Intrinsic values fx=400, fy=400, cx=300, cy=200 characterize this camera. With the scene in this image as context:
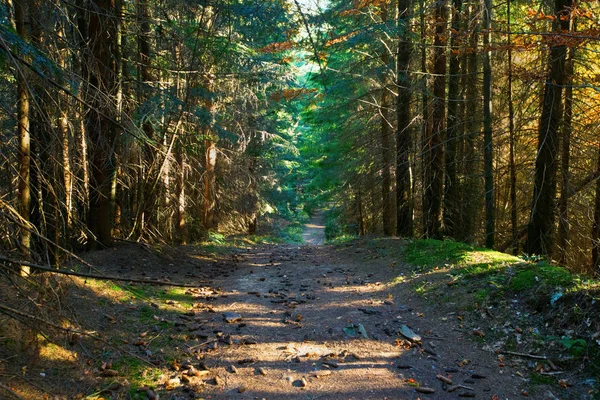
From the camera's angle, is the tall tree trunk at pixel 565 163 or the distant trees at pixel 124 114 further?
the tall tree trunk at pixel 565 163

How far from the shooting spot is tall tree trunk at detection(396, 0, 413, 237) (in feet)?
38.9

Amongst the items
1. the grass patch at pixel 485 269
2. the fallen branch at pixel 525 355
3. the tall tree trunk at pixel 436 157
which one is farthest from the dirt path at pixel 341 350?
the tall tree trunk at pixel 436 157

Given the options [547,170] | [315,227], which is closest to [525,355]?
[547,170]

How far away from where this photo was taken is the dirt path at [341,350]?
13.4 feet

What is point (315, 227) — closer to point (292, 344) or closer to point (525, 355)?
point (292, 344)

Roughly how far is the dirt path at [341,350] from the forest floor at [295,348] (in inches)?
0.7

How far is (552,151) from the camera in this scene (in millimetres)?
8508

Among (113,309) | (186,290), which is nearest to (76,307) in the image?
(113,309)

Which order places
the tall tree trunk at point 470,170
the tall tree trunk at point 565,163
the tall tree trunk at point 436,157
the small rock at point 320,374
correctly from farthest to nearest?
the tall tree trunk at point 470,170, the tall tree trunk at point 436,157, the tall tree trunk at point 565,163, the small rock at point 320,374

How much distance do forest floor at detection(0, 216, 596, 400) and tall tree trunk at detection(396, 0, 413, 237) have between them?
5164 mm

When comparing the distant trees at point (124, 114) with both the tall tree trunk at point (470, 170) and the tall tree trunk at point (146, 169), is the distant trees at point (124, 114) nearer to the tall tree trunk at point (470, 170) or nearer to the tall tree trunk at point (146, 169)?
the tall tree trunk at point (146, 169)

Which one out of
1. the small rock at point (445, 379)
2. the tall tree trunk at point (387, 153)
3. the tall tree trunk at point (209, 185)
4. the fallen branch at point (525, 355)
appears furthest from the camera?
the tall tree trunk at point (209, 185)

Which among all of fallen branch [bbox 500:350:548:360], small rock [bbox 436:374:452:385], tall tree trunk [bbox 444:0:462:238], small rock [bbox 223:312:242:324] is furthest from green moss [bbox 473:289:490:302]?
tall tree trunk [bbox 444:0:462:238]

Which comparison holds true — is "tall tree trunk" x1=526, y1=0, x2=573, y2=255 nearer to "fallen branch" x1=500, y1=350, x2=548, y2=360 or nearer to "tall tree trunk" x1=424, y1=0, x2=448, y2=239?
"tall tree trunk" x1=424, y1=0, x2=448, y2=239
